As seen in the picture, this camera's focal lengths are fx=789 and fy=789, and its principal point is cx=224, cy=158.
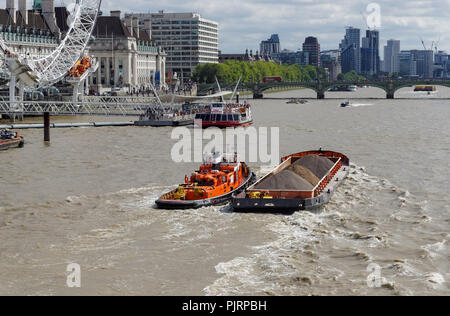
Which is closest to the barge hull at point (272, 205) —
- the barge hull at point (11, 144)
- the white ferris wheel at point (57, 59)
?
the barge hull at point (11, 144)

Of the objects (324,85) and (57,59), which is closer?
(57,59)

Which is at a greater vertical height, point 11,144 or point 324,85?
point 324,85

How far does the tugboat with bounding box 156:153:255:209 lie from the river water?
454 millimetres

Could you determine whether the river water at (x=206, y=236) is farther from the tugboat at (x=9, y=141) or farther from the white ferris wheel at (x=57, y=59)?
the white ferris wheel at (x=57, y=59)

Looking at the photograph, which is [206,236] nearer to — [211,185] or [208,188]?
[208,188]

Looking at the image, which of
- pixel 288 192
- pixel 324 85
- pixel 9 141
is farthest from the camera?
pixel 324 85

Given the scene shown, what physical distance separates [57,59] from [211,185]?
6807 centimetres

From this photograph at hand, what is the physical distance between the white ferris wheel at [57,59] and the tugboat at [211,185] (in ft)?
159

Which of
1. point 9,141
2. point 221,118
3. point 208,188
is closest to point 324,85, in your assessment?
point 221,118

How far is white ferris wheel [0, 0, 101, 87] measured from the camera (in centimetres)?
7762

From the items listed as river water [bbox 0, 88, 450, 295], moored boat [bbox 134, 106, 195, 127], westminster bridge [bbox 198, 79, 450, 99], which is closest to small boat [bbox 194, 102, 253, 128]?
moored boat [bbox 134, 106, 195, 127]

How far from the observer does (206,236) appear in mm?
25094

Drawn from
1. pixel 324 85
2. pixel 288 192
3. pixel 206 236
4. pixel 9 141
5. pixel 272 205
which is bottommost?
pixel 206 236

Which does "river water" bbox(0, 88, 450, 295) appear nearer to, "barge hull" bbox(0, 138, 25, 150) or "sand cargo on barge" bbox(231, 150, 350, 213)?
"sand cargo on barge" bbox(231, 150, 350, 213)
